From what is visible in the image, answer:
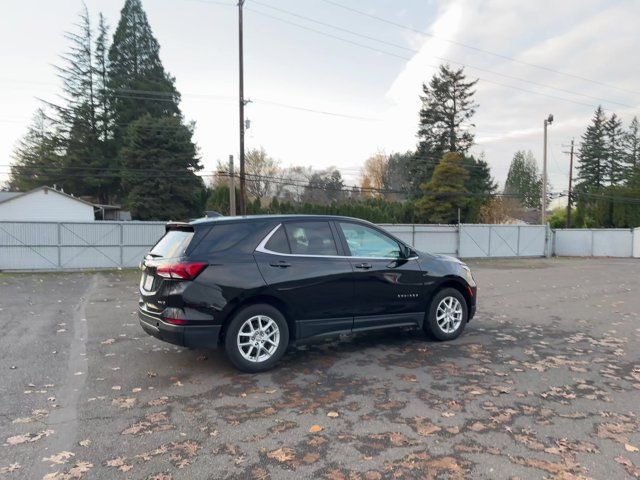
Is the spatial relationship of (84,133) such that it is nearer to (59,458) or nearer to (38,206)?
(38,206)

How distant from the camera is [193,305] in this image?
4.81 metres

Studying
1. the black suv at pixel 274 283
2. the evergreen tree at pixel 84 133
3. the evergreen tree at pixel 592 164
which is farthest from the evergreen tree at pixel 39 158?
the evergreen tree at pixel 592 164

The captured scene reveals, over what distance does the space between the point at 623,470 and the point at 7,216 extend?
130 feet

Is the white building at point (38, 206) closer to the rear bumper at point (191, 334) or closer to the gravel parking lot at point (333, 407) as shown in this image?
the gravel parking lot at point (333, 407)

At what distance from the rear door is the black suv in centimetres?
1

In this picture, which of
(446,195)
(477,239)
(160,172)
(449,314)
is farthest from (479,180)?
(449,314)

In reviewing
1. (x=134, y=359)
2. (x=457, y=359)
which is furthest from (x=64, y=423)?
(x=457, y=359)

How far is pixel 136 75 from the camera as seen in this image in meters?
50.1

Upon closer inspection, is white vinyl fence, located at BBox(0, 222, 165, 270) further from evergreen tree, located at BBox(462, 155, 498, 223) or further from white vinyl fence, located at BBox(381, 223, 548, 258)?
evergreen tree, located at BBox(462, 155, 498, 223)

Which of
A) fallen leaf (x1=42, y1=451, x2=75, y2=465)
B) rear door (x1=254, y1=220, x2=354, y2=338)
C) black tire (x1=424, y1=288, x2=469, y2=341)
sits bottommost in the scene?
fallen leaf (x1=42, y1=451, x2=75, y2=465)

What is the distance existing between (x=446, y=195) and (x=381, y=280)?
40174mm

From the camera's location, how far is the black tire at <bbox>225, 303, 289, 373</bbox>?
195 inches

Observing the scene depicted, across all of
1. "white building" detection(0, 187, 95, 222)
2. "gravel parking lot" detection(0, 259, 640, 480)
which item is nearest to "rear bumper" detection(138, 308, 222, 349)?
"gravel parking lot" detection(0, 259, 640, 480)

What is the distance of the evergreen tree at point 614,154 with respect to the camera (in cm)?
6175
